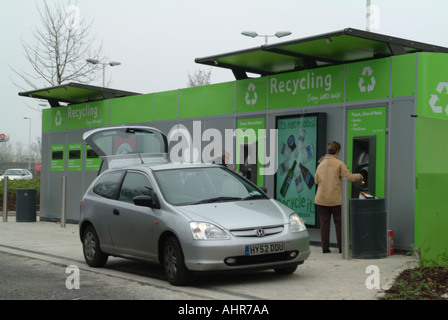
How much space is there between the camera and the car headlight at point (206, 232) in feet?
27.9

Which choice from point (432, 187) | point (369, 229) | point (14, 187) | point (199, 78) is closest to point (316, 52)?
point (369, 229)

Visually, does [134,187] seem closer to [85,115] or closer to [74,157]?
[85,115]

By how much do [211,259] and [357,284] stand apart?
6.05 feet

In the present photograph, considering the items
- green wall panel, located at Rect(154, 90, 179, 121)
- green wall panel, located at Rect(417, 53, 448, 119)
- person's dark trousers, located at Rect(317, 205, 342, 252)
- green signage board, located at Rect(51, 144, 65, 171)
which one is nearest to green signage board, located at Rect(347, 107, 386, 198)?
green wall panel, located at Rect(417, 53, 448, 119)

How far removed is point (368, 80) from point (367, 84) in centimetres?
7

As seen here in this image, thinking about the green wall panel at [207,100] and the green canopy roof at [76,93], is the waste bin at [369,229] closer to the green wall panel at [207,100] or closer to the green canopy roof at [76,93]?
the green wall panel at [207,100]

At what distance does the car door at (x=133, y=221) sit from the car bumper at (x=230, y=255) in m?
0.99

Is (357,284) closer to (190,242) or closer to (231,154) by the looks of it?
(190,242)

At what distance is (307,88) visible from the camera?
1418 cm

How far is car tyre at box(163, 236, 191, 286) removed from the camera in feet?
28.4

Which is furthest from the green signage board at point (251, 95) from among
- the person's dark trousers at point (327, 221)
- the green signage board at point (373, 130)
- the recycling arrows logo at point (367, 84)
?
the person's dark trousers at point (327, 221)

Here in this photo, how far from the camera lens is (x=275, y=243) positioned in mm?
8680

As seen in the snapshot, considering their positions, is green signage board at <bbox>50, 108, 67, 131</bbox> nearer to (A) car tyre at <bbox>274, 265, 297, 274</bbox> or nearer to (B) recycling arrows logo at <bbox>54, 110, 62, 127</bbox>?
(B) recycling arrows logo at <bbox>54, 110, 62, 127</bbox>
